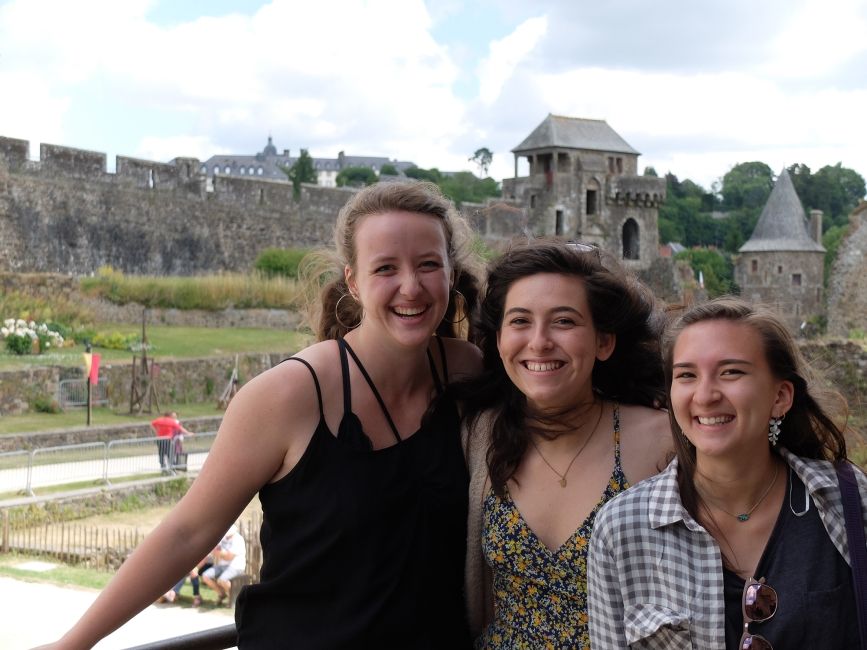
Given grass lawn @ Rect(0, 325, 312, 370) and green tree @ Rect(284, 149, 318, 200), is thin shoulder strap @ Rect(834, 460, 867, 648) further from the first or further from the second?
green tree @ Rect(284, 149, 318, 200)

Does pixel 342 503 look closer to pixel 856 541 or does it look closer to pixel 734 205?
pixel 856 541

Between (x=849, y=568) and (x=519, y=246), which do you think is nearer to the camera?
(x=849, y=568)

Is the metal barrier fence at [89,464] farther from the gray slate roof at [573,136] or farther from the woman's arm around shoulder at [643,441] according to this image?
the gray slate roof at [573,136]

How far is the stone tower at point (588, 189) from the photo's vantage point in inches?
1369

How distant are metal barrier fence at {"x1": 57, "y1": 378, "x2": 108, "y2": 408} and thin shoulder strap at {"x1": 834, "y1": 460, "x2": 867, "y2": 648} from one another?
48.1 ft

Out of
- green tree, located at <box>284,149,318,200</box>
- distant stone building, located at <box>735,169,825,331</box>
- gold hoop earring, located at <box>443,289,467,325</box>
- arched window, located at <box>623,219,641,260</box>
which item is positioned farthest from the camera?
distant stone building, located at <box>735,169,825,331</box>

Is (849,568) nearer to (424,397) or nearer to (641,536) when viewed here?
(641,536)

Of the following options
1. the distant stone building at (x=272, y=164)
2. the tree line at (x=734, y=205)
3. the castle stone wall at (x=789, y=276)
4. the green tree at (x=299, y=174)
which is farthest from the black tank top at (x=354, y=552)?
the distant stone building at (x=272, y=164)

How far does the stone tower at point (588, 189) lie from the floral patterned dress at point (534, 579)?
32112mm

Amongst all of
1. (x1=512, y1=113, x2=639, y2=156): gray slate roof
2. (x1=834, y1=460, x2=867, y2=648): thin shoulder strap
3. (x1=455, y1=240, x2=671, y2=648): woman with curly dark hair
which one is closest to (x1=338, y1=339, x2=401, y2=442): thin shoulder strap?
(x1=455, y1=240, x2=671, y2=648): woman with curly dark hair

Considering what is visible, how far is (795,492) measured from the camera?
2.22 m

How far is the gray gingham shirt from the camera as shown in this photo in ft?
6.96

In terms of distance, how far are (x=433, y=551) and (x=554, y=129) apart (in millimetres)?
33866

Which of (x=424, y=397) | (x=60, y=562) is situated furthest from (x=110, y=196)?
(x=424, y=397)
